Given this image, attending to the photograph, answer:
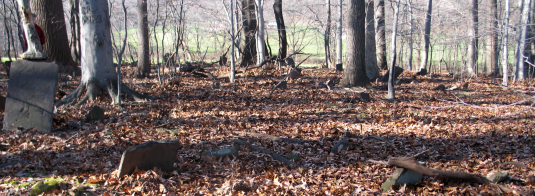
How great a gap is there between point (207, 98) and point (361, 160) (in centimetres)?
579

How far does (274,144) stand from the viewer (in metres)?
5.98

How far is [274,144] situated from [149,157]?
7.46 feet

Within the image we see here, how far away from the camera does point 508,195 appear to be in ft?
12.9

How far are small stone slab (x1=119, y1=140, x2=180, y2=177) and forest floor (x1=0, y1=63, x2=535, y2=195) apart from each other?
4.6 inches

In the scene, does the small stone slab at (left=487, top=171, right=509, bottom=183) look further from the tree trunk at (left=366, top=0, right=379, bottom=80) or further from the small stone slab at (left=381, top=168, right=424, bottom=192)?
the tree trunk at (left=366, top=0, right=379, bottom=80)

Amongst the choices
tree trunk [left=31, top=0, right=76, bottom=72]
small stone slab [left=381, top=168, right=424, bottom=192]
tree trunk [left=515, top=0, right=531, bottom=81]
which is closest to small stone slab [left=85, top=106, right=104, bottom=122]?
small stone slab [left=381, top=168, right=424, bottom=192]

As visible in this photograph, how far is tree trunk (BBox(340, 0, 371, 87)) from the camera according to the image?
11547mm

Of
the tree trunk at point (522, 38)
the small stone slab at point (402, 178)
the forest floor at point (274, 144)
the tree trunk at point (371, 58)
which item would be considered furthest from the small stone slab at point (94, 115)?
the tree trunk at point (522, 38)

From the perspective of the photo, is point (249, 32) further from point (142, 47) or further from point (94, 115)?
point (94, 115)

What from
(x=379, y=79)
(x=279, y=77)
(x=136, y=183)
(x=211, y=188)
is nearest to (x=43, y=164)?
(x=136, y=183)

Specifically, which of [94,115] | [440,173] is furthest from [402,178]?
[94,115]

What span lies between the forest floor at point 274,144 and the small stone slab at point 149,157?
0.12 metres

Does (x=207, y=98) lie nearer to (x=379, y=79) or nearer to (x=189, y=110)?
(x=189, y=110)

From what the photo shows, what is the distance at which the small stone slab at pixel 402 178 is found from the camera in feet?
13.5
